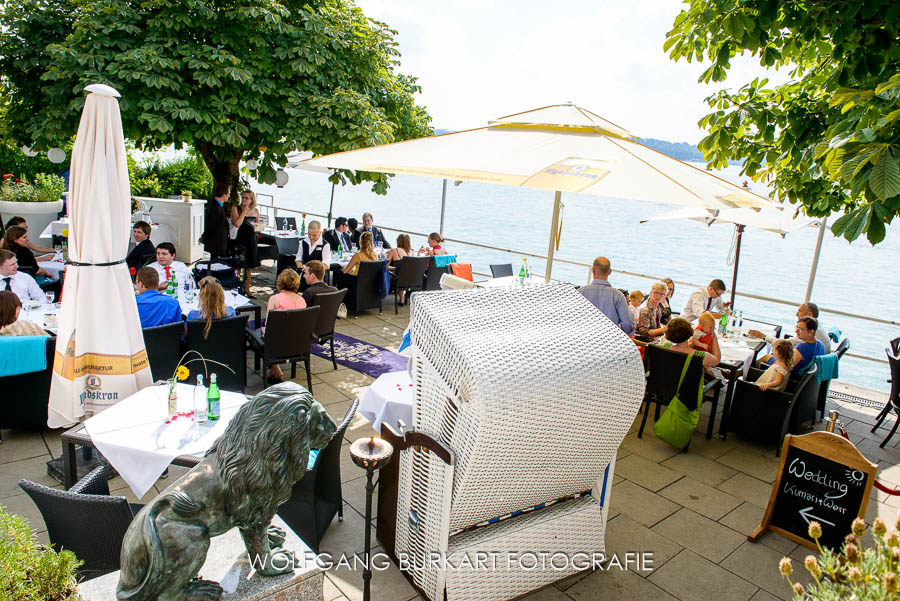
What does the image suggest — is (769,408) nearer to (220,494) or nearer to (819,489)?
(819,489)

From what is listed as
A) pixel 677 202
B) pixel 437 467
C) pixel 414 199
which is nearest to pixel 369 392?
pixel 437 467

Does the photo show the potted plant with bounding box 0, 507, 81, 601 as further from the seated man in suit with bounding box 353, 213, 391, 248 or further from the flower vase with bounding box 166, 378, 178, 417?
the seated man in suit with bounding box 353, 213, 391, 248

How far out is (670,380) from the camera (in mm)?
5664

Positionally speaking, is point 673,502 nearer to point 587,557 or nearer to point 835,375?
point 587,557

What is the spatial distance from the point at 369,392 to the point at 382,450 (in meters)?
1.80

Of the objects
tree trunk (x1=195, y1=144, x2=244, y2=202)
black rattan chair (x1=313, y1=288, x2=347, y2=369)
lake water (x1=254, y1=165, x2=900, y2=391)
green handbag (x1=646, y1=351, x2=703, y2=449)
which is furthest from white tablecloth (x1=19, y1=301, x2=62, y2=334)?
lake water (x1=254, y1=165, x2=900, y2=391)

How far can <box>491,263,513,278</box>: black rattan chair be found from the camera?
32.1ft

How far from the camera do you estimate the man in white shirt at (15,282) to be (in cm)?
604

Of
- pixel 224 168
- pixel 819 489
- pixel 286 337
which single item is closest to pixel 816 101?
pixel 819 489

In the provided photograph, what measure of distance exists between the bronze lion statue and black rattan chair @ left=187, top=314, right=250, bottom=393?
330 cm

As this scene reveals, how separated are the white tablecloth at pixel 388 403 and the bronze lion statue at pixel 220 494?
2012 millimetres

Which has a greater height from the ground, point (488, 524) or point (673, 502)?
point (488, 524)

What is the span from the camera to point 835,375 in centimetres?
625

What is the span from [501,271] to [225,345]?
540cm
